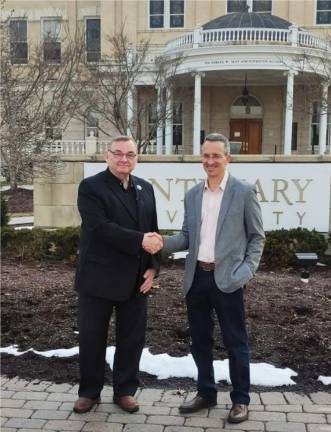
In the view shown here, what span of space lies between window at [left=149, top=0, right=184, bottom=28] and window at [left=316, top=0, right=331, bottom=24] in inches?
302

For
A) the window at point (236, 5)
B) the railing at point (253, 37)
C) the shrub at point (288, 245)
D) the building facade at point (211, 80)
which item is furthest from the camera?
the window at point (236, 5)

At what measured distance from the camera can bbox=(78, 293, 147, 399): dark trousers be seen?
379cm

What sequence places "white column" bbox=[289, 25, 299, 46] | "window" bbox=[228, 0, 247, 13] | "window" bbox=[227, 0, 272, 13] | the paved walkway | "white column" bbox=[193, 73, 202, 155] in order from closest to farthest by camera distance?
the paved walkway < "white column" bbox=[289, 25, 299, 46] < "white column" bbox=[193, 73, 202, 155] < "window" bbox=[227, 0, 272, 13] < "window" bbox=[228, 0, 247, 13]

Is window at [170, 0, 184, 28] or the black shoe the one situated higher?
window at [170, 0, 184, 28]

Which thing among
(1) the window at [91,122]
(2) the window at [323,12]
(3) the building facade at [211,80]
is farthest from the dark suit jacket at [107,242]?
(2) the window at [323,12]

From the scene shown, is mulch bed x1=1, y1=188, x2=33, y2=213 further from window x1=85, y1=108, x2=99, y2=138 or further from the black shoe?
the black shoe

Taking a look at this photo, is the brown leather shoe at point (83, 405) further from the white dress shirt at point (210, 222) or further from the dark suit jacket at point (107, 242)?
the white dress shirt at point (210, 222)

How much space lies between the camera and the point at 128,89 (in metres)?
21.6

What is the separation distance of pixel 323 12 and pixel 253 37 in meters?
7.52

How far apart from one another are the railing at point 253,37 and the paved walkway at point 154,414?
2291 cm

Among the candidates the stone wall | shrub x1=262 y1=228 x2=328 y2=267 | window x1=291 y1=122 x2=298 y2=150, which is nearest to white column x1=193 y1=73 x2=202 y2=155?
window x1=291 y1=122 x2=298 y2=150

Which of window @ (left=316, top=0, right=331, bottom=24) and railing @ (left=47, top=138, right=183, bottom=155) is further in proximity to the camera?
window @ (left=316, top=0, right=331, bottom=24)

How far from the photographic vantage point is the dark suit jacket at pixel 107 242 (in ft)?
11.8

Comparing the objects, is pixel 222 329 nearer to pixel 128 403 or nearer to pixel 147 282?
pixel 147 282
